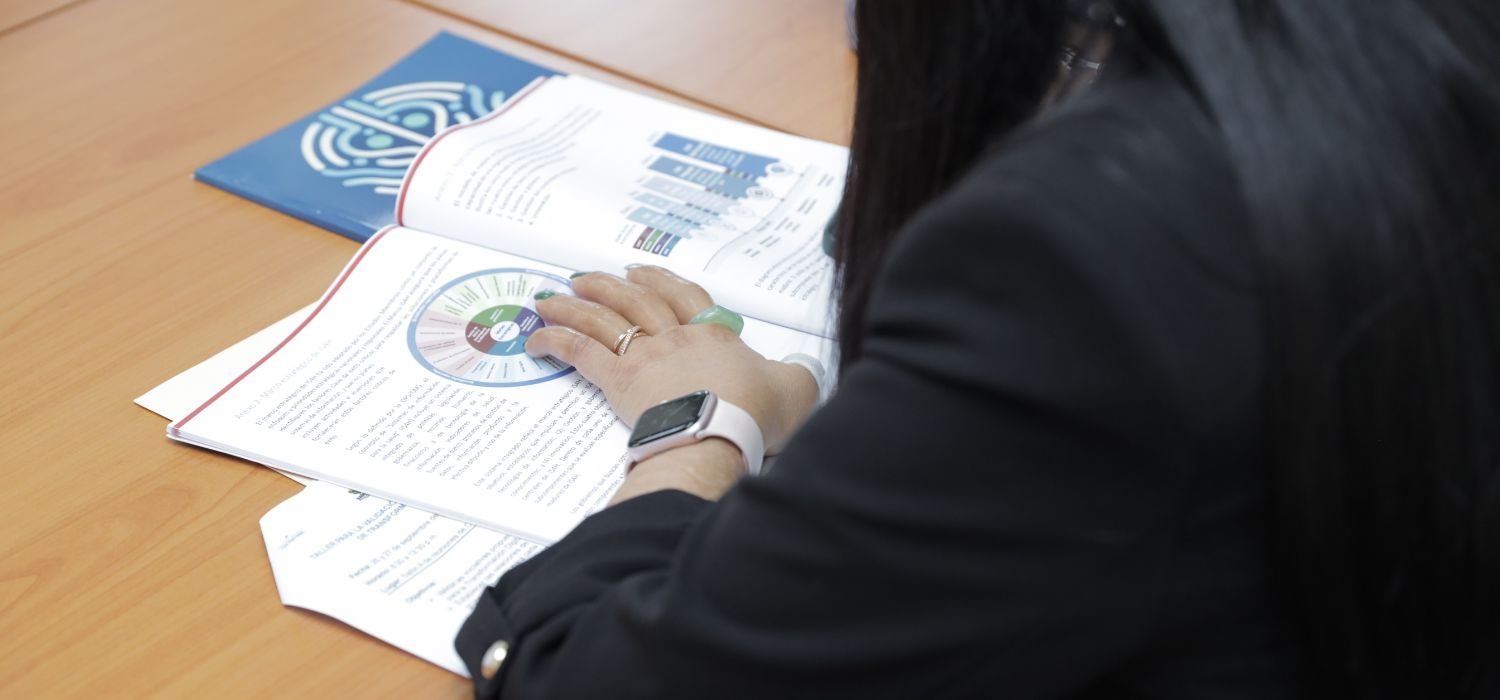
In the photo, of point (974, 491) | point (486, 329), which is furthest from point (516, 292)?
point (974, 491)

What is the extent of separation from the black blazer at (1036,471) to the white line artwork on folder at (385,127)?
617 millimetres

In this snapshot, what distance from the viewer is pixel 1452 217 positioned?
43 cm

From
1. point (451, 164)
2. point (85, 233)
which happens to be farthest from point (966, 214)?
point (85, 233)

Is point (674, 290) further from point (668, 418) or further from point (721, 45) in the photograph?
point (721, 45)

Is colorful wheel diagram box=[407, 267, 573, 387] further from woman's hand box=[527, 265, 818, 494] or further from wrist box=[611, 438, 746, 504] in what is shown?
wrist box=[611, 438, 746, 504]

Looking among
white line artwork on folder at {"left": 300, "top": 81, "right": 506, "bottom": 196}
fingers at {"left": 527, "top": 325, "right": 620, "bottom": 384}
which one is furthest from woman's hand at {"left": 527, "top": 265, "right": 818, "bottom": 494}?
white line artwork on folder at {"left": 300, "top": 81, "right": 506, "bottom": 196}

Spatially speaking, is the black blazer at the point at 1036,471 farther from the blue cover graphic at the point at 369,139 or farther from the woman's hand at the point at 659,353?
the blue cover graphic at the point at 369,139

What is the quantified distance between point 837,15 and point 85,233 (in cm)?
68

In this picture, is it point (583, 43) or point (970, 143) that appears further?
point (583, 43)

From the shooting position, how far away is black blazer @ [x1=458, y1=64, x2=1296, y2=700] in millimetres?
404

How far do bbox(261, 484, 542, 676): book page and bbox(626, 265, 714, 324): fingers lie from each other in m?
0.21

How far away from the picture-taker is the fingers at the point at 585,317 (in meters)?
0.81

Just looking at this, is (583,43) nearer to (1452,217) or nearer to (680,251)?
(680,251)

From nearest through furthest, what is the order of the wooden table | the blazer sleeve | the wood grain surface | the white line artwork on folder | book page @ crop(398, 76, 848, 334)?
the blazer sleeve → the wooden table → book page @ crop(398, 76, 848, 334) → the white line artwork on folder → the wood grain surface
